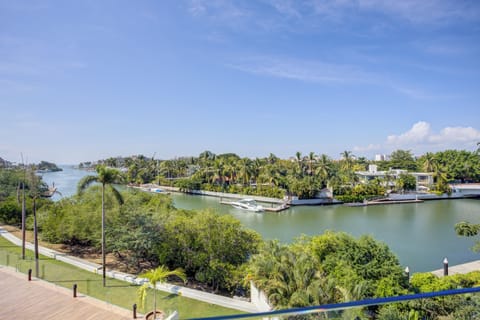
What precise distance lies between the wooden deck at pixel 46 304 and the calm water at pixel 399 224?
6027mm

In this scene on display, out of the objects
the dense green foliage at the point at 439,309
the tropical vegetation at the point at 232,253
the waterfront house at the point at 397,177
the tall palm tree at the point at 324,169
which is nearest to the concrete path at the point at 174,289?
the tropical vegetation at the point at 232,253

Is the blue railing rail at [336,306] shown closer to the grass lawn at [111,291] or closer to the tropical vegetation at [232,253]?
the tropical vegetation at [232,253]

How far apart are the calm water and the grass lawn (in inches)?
197

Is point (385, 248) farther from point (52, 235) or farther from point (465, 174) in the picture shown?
point (465, 174)

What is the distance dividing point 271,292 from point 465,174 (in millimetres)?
49714

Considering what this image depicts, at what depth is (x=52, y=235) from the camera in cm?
1445

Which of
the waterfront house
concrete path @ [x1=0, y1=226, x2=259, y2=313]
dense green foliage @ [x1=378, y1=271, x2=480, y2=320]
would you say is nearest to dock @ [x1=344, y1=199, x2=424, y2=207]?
the waterfront house

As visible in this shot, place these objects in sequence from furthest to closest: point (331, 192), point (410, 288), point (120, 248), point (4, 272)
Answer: point (331, 192) → point (120, 248) → point (4, 272) → point (410, 288)

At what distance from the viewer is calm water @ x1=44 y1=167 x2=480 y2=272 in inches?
612

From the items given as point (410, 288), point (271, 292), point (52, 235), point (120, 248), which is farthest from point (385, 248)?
point (52, 235)

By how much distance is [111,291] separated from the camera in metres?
8.36

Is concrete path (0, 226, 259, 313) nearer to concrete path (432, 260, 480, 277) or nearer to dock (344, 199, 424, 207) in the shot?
concrete path (432, 260, 480, 277)

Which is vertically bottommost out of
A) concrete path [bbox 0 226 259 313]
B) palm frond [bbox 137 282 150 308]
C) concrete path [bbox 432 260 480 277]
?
concrete path [bbox 432 260 480 277]

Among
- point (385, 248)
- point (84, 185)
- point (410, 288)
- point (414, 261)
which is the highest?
point (84, 185)
